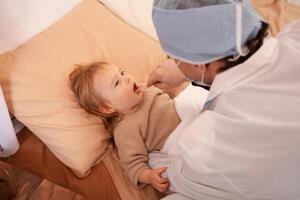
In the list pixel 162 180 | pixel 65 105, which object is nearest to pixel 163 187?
pixel 162 180

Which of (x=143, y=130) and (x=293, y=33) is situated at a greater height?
(x=293, y=33)

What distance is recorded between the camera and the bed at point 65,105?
3.47ft

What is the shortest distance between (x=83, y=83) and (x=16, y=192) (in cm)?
33

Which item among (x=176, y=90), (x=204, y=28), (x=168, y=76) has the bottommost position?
(x=176, y=90)

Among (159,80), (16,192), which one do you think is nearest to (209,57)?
(159,80)

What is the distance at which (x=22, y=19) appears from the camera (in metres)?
1.14

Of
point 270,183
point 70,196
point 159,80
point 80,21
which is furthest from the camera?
point 80,21

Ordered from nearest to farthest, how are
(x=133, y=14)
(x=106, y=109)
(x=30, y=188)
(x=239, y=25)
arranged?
(x=239, y=25), (x=30, y=188), (x=106, y=109), (x=133, y=14)

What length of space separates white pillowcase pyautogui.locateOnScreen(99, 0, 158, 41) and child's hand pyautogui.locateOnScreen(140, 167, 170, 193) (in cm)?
54

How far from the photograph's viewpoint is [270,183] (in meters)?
0.72

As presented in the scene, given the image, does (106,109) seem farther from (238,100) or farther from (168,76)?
(238,100)

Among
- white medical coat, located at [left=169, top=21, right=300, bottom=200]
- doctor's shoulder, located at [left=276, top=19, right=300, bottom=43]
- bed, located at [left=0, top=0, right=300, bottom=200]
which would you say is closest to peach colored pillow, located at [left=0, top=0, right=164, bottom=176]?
bed, located at [left=0, top=0, right=300, bottom=200]

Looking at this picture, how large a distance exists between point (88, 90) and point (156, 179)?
31 cm

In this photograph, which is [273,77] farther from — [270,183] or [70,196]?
[70,196]
